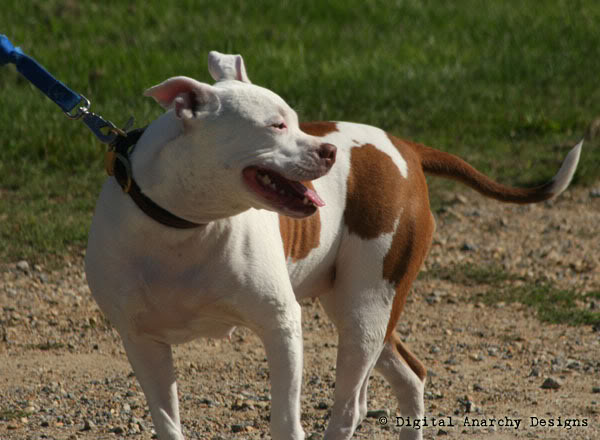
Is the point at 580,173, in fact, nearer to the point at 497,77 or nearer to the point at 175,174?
the point at 497,77

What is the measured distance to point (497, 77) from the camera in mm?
10602

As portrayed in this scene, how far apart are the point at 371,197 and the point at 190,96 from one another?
1.10m

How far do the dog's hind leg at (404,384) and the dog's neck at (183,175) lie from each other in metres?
1.41

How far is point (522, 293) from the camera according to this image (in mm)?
6539

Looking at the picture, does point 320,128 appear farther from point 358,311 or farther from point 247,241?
point 247,241

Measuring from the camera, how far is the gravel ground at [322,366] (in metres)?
4.72

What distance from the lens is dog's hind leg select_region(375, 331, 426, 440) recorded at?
14.7 ft

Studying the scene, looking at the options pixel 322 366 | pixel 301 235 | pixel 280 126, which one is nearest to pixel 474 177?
pixel 301 235

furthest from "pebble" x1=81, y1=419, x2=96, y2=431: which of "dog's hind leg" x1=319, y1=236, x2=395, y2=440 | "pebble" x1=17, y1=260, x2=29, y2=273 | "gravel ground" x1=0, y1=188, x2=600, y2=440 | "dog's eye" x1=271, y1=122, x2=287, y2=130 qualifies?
"pebble" x1=17, y1=260, x2=29, y2=273

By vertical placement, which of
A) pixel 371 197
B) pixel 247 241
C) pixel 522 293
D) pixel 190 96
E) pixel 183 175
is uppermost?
pixel 190 96

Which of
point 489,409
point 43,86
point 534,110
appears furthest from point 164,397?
point 534,110

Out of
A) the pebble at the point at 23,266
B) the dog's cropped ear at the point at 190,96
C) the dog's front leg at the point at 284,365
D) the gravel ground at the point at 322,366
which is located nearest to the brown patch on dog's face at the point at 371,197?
the dog's front leg at the point at 284,365

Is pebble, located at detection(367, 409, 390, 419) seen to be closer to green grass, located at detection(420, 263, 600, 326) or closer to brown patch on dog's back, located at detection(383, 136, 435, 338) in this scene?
brown patch on dog's back, located at detection(383, 136, 435, 338)

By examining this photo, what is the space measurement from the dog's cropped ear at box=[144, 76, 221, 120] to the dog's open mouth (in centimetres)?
24
